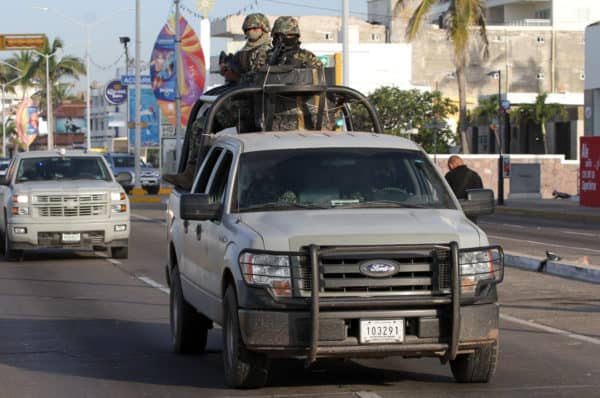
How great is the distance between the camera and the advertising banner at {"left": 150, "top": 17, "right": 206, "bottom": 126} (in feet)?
188

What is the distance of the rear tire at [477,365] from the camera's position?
9.42m

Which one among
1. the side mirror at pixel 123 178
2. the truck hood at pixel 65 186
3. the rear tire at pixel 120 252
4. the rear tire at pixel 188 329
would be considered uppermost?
the side mirror at pixel 123 178

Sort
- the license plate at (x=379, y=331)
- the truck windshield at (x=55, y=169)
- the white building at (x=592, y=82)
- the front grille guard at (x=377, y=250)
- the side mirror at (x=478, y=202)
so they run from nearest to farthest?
the front grille guard at (x=377, y=250) → the license plate at (x=379, y=331) → the side mirror at (x=478, y=202) → the truck windshield at (x=55, y=169) → the white building at (x=592, y=82)

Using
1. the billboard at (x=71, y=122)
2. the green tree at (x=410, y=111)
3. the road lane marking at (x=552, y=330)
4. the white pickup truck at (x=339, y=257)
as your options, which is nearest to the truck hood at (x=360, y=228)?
the white pickup truck at (x=339, y=257)

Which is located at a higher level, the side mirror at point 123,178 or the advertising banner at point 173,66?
the advertising banner at point 173,66

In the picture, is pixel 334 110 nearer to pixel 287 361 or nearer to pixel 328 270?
pixel 287 361

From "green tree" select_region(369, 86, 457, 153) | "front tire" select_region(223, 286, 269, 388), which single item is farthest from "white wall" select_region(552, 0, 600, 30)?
"front tire" select_region(223, 286, 269, 388)

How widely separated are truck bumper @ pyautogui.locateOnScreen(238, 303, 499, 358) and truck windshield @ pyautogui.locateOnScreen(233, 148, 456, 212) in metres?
1.26

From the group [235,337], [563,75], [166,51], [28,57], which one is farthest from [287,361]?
[28,57]

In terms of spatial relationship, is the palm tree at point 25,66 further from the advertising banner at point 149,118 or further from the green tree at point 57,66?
the advertising banner at point 149,118

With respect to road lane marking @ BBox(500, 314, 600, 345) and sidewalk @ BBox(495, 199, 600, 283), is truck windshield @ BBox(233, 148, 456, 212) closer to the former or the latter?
road lane marking @ BBox(500, 314, 600, 345)

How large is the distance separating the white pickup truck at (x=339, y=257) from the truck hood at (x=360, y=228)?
0.01m

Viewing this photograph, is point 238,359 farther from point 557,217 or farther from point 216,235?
point 557,217

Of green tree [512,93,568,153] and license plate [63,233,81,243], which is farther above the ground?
green tree [512,93,568,153]
